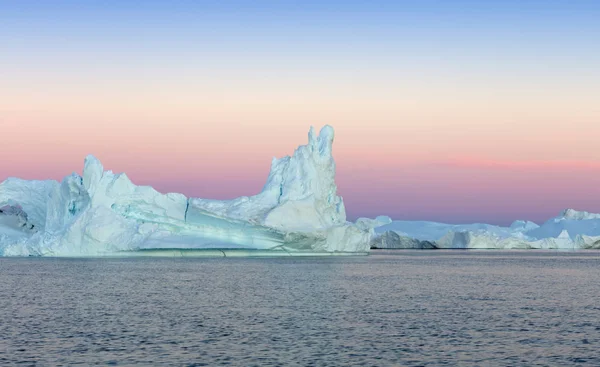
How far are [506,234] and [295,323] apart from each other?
139 m

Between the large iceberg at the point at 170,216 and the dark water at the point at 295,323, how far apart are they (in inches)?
777

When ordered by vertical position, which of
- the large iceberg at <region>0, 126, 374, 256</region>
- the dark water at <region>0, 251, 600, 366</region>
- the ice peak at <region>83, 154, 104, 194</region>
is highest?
the ice peak at <region>83, 154, 104, 194</region>

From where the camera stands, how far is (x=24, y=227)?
248 feet

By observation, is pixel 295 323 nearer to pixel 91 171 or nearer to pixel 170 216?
pixel 170 216

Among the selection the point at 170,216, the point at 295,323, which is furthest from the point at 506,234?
the point at 295,323

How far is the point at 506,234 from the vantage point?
158 metres

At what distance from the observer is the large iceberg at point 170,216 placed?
6488 cm

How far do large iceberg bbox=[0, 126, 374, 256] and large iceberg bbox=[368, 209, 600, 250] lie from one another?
152 ft

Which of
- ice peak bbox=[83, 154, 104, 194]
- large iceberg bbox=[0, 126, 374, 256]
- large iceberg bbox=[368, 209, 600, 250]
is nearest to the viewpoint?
large iceberg bbox=[0, 126, 374, 256]

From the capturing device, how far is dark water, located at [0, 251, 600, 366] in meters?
19.3

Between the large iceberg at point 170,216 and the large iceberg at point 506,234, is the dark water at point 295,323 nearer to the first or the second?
the large iceberg at point 170,216

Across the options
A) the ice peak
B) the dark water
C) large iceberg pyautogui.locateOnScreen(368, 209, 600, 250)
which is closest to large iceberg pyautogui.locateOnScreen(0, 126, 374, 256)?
the ice peak

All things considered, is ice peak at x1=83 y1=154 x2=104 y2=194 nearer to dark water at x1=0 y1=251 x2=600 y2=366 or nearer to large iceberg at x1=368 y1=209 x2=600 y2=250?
dark water at x1=0 y1=251 x2=600 y2=366

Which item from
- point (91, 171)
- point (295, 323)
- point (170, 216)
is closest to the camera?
point (295, 323)
